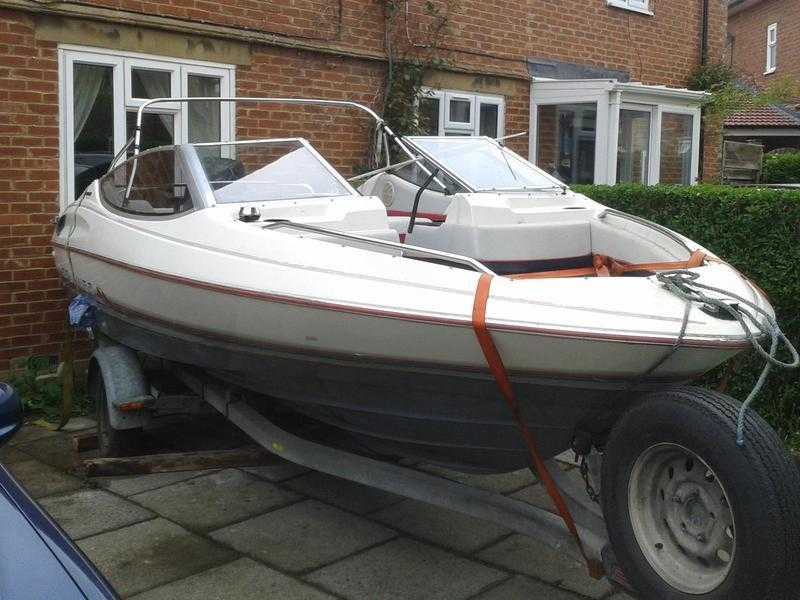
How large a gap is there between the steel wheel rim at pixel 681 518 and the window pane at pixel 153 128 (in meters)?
5.35

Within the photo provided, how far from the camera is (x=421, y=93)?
907 cm

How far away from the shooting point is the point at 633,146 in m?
10.8

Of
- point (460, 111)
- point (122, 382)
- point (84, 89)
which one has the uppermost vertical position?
point (460, 111)

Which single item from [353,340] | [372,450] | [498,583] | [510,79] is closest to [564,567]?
[498,583]

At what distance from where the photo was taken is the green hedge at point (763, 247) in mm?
5406

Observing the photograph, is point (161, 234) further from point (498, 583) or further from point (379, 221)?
point (498, 583)

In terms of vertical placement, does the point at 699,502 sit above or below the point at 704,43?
below

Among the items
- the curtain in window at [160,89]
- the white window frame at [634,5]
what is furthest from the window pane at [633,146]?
the curtain in window at [160,89]

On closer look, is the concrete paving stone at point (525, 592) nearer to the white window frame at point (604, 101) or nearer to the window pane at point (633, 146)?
the white window frame at point (604, 101)

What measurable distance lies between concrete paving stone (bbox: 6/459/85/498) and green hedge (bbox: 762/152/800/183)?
15.0 metres

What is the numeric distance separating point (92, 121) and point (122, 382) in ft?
9.15

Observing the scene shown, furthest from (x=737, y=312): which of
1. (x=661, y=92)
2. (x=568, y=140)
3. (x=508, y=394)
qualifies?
(x=661, y=92)

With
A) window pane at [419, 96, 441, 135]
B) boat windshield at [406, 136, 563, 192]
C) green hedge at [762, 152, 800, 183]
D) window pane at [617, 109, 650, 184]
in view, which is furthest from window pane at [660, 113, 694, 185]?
green hedge at [762, 152, 800, 183]

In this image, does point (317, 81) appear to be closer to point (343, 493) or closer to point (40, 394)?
point (40, 394)
